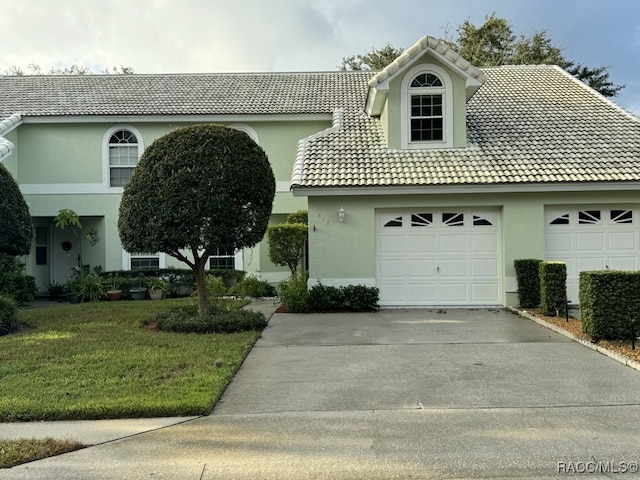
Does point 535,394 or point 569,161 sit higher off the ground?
point 569,161

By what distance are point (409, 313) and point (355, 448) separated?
782 centimetres

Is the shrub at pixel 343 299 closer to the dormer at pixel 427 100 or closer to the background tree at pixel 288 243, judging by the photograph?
the background tree at pixel 288 243

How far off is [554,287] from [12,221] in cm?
1165

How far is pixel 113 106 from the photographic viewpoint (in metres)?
17.8

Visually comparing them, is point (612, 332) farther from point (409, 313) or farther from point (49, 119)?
point (49, 119)

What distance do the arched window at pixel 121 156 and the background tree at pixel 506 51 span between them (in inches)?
752

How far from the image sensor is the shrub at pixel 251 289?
52.1ft

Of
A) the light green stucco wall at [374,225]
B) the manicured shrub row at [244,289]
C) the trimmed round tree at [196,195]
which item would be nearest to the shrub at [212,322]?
the trimmed round tree at [196,195]

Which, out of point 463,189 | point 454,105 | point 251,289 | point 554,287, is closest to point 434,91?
point 454,105

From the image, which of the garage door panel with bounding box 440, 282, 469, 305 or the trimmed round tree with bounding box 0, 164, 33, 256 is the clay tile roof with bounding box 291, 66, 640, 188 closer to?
the garage door panel with bounding box 440, 282, 469, 305

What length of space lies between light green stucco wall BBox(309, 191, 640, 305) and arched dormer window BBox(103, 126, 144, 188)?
8245mm

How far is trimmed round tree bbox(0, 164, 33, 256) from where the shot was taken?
35.6 ft

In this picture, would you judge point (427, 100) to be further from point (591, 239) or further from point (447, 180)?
point (591, 239)

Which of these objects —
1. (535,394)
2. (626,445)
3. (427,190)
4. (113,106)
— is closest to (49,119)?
(113,106)
